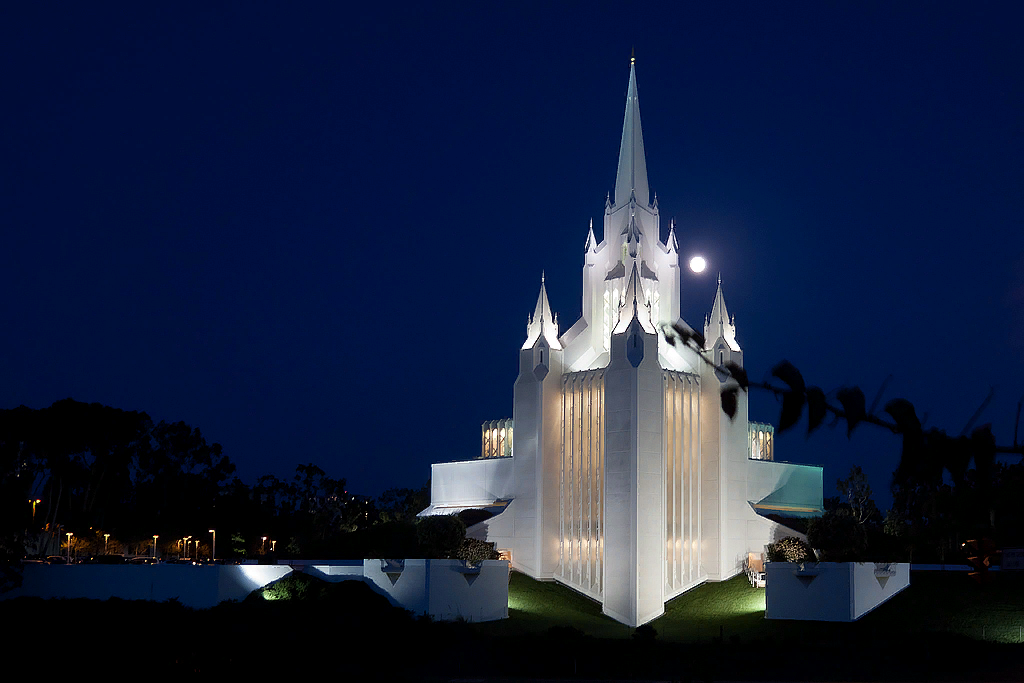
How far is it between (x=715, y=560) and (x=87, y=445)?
113ft

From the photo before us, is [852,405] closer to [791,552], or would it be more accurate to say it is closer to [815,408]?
[815,408]

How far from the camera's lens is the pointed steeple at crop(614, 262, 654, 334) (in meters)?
46.9

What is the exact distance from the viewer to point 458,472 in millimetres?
54500

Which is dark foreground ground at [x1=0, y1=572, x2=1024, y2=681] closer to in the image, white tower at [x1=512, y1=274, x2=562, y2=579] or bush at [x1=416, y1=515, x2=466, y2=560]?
bush at [x1=416, y1=515, x2=466, y2=560]

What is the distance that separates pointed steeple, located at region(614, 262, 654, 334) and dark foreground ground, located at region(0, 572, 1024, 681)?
12453 millimetres

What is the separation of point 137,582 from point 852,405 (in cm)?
4177

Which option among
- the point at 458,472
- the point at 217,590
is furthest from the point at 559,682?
the point at 458,472

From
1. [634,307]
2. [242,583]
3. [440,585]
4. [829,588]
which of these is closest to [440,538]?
[440,585]

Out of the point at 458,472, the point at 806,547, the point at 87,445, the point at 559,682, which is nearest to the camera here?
the point at 559,682

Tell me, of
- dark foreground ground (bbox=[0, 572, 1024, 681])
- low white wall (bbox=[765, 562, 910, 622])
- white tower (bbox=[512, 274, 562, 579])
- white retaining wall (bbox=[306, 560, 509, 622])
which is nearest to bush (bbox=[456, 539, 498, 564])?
white retaining wall (bbox=[306, 560, 509, 622])

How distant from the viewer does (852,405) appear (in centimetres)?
319

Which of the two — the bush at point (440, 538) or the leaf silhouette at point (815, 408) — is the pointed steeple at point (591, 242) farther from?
the leaf silhouette at point (815, 408)

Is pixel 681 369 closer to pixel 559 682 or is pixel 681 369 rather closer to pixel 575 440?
pixel 575 440

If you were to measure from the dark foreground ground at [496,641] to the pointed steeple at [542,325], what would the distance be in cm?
1334
